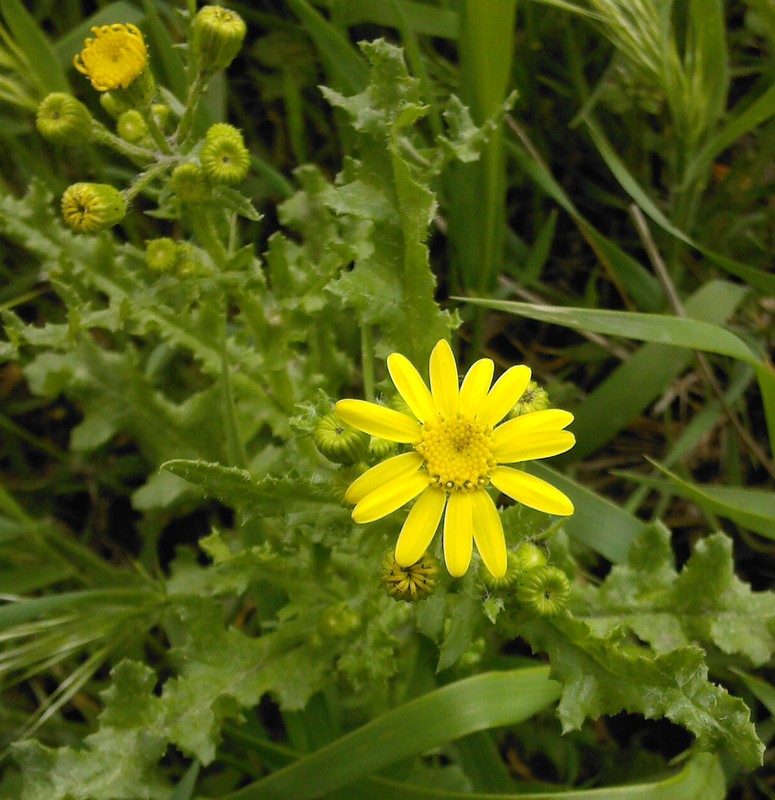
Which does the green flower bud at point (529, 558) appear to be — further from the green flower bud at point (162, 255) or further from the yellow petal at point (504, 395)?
the green flower bud at point (162, 255)

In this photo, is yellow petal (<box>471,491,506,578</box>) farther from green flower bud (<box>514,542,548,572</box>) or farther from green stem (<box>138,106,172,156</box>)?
green stem (<box>138,106,172,156</box>)

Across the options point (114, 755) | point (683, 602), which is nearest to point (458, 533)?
point (683, 602)

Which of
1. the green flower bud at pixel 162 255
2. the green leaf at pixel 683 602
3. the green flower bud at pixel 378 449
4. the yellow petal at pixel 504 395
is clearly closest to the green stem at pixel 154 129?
the green flower bud at pixel 162 255

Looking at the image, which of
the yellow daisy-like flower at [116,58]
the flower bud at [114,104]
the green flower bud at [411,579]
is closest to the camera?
the green flower bud at [411,579]

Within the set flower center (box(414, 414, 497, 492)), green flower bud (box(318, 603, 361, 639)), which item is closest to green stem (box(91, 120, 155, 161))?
flower center (box(414, 414, 497, 492))

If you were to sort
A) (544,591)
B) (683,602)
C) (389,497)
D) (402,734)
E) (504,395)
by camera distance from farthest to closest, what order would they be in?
1. (683,602)
2. (402,734)
3. (544,591)
4. (504,395)
5. (389,497)

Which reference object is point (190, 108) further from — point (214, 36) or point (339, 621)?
point (339, 621)

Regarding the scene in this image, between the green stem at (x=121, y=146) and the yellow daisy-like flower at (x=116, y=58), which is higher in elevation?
the yellow daisy-like flower at (x=116, y=58)

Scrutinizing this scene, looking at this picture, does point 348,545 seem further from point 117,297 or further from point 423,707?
point 117,297
